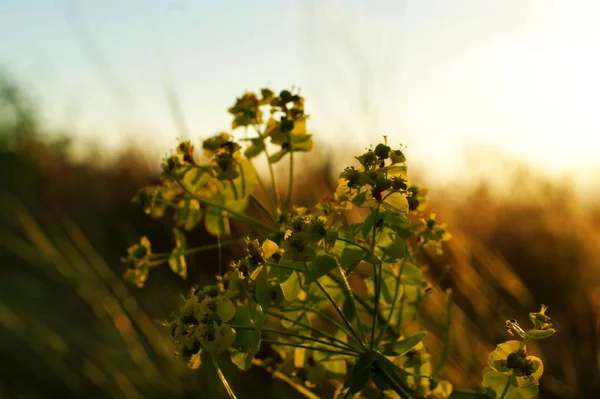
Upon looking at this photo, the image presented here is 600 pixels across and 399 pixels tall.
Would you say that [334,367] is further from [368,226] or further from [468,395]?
[368,226]

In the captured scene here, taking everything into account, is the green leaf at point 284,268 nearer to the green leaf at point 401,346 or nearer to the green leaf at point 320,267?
the green leaf at point 320,267

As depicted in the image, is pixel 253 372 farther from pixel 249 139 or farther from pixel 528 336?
pixel 528 336

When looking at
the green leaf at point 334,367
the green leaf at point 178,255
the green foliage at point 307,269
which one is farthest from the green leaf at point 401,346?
the green leaf at point 178,255

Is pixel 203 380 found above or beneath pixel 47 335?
beneath

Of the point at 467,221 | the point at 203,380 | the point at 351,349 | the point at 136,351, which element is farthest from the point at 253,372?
the point at 351,349

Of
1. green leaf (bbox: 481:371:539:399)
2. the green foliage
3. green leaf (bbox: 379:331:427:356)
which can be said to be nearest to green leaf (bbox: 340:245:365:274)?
the green foliage

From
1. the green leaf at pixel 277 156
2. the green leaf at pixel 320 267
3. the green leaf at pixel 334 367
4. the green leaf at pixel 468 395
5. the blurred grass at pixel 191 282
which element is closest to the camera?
the green leaf at pixel 320 267

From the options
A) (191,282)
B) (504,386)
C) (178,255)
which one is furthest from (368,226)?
(191,282)

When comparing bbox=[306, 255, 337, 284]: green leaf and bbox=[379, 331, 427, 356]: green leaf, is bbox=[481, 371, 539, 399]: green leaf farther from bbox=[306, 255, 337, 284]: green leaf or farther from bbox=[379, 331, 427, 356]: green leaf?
bbox=[306, 255, 337, 284]: green leaf
